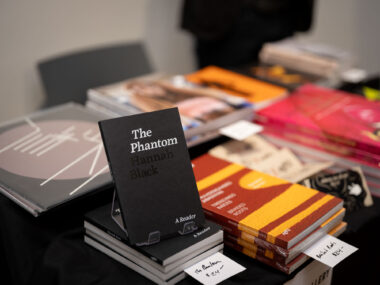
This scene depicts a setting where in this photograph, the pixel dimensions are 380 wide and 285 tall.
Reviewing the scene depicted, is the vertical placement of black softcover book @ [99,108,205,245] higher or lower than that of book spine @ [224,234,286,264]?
higher

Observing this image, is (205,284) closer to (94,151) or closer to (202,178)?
(202,178)

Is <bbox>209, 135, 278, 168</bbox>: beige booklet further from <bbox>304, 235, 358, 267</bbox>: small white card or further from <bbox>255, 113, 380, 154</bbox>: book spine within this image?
<bbox>304, 235, 358, 267</bbox>: small white card

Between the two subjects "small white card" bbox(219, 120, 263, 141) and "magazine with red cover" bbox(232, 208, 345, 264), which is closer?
"magazine with red cover" bbox(232, 208, 345, 264)

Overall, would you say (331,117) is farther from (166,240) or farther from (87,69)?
(87,69)

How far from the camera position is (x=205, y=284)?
3.14ft

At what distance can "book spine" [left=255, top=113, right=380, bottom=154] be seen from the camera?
138 cm

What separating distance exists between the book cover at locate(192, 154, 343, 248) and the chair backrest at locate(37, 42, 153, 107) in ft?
2.62

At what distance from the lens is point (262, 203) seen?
115 cm

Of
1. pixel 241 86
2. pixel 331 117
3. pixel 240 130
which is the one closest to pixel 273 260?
pixel 240 130

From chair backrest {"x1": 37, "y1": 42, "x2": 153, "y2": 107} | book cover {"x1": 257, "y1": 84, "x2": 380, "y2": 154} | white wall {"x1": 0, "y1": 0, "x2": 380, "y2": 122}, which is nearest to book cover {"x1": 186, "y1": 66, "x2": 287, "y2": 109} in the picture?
book cover {"x1": 257, "y1": 84, "x2": 380, "y2": 154}

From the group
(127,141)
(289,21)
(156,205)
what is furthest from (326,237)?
(289,21)

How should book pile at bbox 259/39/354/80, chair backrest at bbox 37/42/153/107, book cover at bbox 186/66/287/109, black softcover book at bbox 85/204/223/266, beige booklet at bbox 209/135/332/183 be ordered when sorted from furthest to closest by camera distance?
book pile at bbox 259/39/354/80
chair backrest at bbox 37/42/153/107
book cover at bbox 186/66/287/109
beige booklet at bbox 209/135/332/183
black softcover book at bbox 85/204/223/266

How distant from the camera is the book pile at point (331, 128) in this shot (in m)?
1.39

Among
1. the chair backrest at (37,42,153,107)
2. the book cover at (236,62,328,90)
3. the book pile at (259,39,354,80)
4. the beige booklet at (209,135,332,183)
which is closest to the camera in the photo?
the beige booklet at (209,135,332,183)
